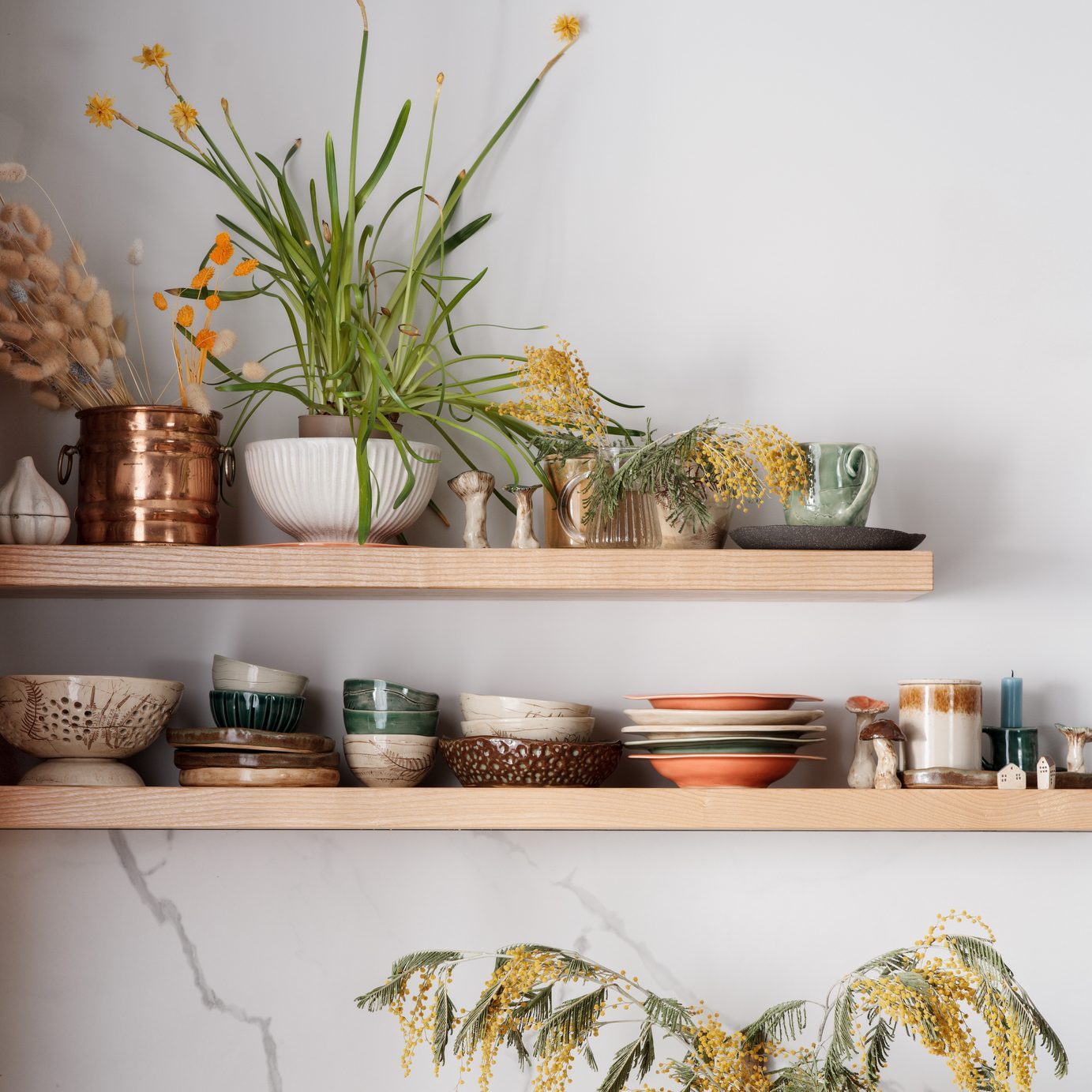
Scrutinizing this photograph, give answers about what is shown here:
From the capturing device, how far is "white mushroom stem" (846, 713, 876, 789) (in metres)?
1.39

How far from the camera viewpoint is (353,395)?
141 cm

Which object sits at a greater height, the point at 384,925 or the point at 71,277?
the point at 71,277

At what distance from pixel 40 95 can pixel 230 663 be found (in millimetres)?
842

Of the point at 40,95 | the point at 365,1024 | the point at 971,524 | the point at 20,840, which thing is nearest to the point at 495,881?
the point at 365,1024

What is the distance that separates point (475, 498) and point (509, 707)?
0.26 meters

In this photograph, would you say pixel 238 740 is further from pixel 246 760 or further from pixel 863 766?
pixel 863 766

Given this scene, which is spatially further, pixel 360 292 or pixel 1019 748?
pixel 360 292

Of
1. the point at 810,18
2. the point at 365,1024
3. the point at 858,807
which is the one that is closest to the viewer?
the point at 858,807

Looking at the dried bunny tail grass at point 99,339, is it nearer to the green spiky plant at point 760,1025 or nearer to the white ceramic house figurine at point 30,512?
the white ceramic house figurine at point 30,512

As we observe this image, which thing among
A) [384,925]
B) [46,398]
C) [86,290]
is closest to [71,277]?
[86,290]

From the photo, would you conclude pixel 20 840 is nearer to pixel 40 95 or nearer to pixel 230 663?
pixel 230 663

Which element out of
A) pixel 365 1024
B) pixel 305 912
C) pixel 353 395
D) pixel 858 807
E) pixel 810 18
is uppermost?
pixel 810 18

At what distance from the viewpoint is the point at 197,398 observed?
1390 millimetres

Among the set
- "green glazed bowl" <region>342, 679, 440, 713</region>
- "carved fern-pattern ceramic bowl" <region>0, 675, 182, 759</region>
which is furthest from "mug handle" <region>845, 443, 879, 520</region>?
"carved fern-pattern ceramic bowl" <region>0, 675, 182, 759</region>
